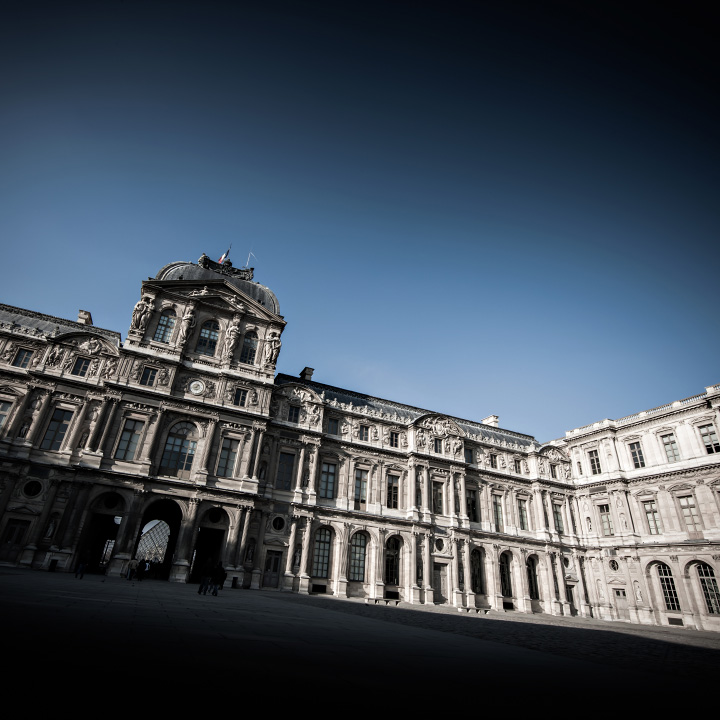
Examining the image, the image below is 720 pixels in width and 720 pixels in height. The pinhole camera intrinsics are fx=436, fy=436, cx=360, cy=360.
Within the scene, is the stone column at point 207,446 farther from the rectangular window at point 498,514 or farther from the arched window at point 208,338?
the rectangular window at point 498,514

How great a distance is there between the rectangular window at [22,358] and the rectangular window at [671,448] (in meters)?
54.3

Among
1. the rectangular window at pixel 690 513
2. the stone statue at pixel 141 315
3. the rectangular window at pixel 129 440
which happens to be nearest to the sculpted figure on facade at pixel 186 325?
the stone statue at pixel 141 315

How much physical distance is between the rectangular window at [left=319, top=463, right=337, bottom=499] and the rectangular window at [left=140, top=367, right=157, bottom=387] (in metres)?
15.2

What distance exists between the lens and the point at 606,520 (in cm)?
4372

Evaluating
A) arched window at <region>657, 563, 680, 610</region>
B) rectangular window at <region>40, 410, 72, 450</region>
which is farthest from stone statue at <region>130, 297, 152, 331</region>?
arched window at <region>657, 563, 680, 610</region>

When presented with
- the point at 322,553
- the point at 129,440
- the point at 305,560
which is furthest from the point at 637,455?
the point at 129,440

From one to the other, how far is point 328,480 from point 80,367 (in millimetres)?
21013

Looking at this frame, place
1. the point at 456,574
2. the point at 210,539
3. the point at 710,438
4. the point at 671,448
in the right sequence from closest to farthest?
the point at 210,539, the point at 456,574, the point at 710,438, the point at 671,448

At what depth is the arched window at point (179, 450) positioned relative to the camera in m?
31.2

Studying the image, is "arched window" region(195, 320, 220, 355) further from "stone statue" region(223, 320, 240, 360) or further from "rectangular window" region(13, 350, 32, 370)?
"rectangular window" region(13, 350, 32, 370)

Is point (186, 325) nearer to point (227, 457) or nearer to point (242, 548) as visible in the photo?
point (227, 457)

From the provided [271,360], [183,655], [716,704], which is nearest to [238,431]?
[271,360]

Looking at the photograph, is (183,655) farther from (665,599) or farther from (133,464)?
(665,599)

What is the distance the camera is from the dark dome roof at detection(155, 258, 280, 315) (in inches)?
1477
